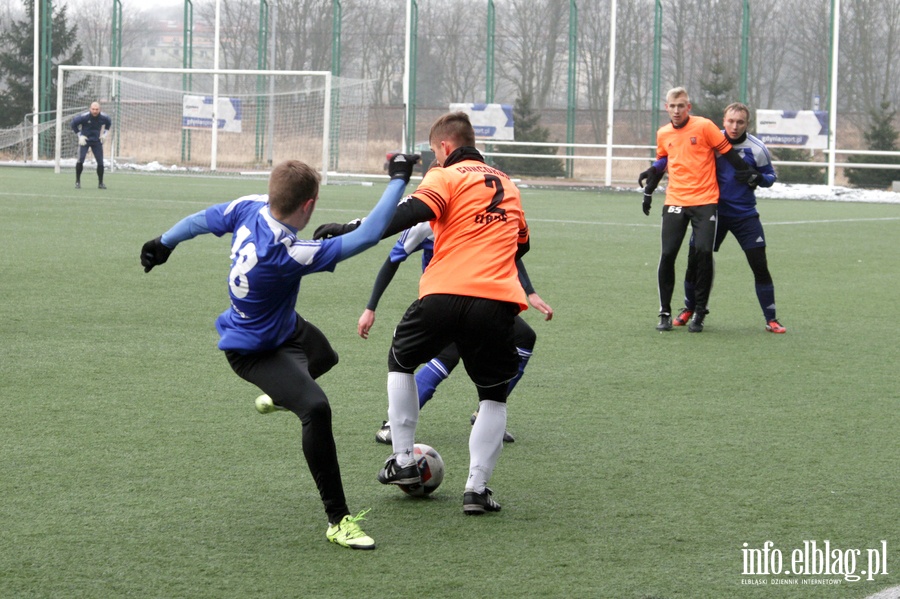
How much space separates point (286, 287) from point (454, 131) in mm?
1016

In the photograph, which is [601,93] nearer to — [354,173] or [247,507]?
[354,173]

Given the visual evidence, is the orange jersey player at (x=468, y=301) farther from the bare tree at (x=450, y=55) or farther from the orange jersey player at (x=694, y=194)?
the bare tree at (x=450, y=55)

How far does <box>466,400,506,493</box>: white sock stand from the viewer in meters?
4.74

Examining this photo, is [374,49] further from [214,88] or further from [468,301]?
[468,301]

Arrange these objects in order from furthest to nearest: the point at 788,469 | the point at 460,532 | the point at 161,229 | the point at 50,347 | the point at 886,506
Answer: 1. the point at 161,229
2. the point at 50,347
3. the point at 788,469
4. the point at 886,506
5. the point at 460,532

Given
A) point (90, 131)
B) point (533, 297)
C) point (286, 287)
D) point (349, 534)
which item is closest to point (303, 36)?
point (90, 131)

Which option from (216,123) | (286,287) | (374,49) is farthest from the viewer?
(374,49)

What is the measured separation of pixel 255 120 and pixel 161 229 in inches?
835

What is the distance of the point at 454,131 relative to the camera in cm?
488

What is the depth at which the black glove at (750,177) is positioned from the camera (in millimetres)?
9859

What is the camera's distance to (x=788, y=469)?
5445 mm

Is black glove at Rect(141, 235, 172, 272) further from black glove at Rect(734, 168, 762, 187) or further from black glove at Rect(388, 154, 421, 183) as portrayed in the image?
black glove at Rect(734, 168, 762, 187)

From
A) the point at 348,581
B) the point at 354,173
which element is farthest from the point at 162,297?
the point at 354,173

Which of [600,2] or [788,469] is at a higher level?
[600,2]
